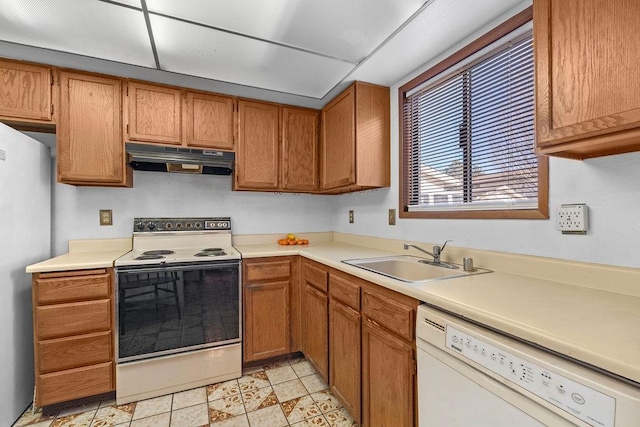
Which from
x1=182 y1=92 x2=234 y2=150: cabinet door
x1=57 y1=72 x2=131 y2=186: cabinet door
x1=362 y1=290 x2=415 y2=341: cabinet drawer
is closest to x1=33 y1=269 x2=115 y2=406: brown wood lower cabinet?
x1=57 y1=72 x2=131 y2=186: cabinet door

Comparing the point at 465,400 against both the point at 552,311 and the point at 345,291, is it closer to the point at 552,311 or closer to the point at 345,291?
the point at 552,311

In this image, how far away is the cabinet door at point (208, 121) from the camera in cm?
236

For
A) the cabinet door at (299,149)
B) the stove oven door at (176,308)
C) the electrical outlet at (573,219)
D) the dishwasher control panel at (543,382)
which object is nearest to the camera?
the dishwasher control panel at (543,382)

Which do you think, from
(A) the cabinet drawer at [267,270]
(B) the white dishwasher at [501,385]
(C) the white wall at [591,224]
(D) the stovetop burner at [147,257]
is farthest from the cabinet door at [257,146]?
(B) the white dishwasher at [501,385]

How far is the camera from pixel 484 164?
1646 mm

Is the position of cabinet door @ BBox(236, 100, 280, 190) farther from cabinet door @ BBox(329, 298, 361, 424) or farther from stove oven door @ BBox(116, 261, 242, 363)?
cabinet door @ BBox(329, 298, 361, 424)

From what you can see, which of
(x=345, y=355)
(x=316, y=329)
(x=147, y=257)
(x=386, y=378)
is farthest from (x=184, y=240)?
(x=386, y=378)

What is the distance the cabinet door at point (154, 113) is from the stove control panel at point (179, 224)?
0.67 metres

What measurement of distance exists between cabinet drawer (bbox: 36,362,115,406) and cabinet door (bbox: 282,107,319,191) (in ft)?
6.10

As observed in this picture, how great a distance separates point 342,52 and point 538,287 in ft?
5.55

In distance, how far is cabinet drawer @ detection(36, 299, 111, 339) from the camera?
5.65 ft

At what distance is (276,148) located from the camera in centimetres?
267

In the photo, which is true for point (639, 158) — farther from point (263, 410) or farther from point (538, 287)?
point (263, 410)

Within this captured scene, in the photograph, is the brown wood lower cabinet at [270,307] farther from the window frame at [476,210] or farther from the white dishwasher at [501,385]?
the white dishwasher at [501,385]
